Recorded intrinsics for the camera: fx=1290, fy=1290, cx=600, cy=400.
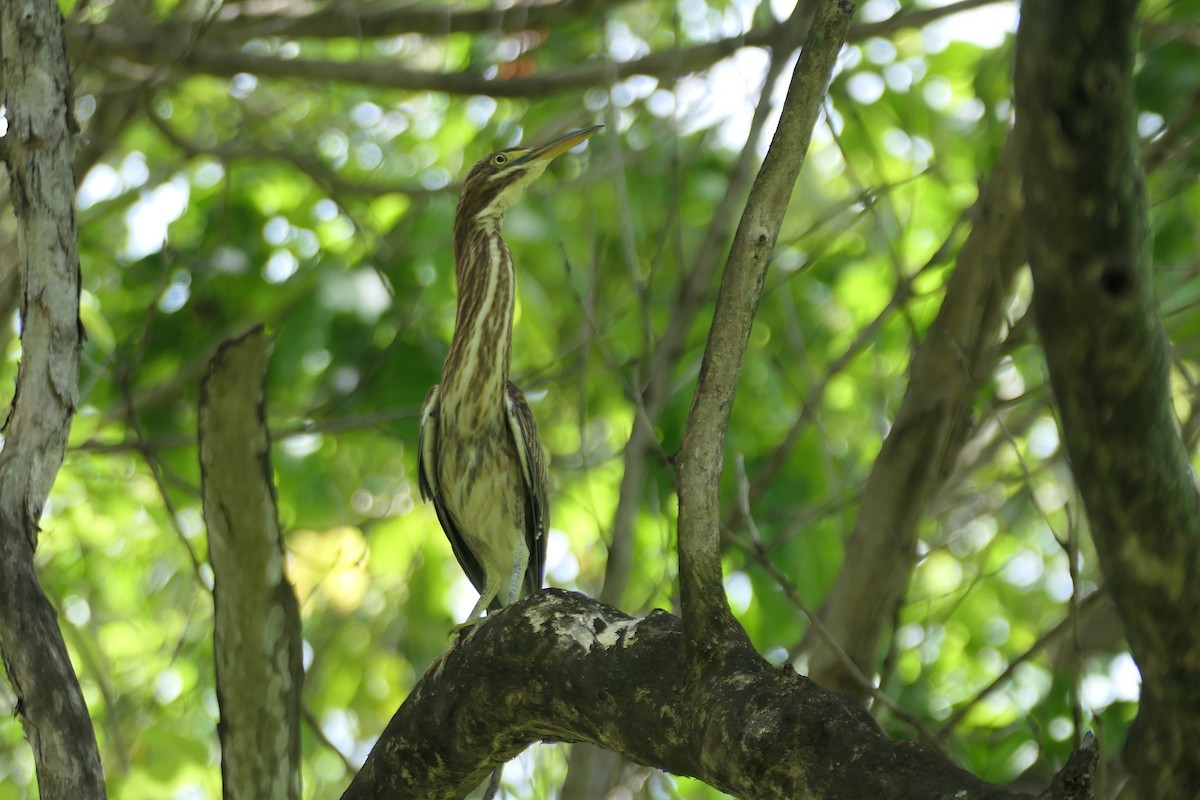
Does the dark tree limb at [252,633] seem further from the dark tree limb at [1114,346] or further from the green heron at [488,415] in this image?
the dark tree limb at [1114,346]

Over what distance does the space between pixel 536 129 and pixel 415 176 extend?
1.16m

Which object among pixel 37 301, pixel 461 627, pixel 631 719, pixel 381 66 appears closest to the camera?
pixel 631 719

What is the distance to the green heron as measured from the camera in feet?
14.3

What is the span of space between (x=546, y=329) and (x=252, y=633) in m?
2.36

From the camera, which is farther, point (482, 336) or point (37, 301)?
point (482, 336)

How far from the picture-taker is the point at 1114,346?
122cm

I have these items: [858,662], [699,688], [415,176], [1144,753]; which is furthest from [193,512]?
[1144,753]

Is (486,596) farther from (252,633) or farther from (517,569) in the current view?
(252,633)

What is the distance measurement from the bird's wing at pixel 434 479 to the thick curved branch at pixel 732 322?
2621mm

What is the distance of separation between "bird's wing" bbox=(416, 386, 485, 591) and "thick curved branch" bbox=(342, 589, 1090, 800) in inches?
70.7

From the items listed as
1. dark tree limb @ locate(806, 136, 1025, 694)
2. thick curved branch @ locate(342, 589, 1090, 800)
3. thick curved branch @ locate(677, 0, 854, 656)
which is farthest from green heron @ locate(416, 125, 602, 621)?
thick curved branch @ locate(677, 0, 854, 656)

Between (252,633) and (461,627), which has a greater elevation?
(461,627)

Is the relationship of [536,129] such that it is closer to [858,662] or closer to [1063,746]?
[858,662]

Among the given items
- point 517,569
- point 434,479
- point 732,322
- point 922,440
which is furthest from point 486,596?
point 732,322
